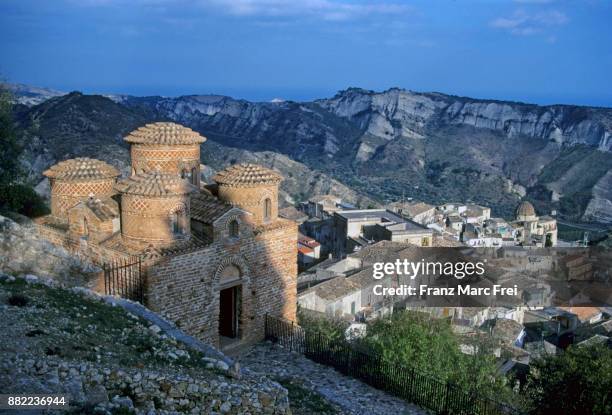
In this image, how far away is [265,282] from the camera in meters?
15.3

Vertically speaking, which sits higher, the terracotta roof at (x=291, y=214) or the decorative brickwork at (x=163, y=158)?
the decorative brickwork at (x=163, y=158)

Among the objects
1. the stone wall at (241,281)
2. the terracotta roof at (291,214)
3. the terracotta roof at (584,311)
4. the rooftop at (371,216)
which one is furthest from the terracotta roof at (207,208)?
the terracotta roof at (291,214)

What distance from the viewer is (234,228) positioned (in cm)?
1420

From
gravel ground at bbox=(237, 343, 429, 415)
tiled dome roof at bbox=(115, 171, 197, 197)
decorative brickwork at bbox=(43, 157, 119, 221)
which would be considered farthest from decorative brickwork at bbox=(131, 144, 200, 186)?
gravel ground at bbox=(237, 343, 429, 415)

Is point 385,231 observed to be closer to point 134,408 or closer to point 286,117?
point 134,408

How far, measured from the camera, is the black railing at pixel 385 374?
38.9 feet

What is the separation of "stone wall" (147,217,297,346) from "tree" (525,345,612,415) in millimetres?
6748

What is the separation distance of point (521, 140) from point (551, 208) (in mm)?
47725

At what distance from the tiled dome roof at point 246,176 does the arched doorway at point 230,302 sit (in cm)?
219

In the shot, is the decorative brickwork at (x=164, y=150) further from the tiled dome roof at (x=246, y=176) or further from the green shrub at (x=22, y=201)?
the green shrub at (x=22, y=201)

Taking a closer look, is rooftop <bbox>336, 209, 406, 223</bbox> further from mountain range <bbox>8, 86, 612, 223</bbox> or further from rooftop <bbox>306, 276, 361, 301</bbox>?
mountain range <bbox>8, 86, 612, 223</bbox>

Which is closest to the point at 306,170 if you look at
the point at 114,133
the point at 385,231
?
the point at 114,133

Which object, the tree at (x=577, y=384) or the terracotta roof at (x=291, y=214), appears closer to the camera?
the tree at (x=577, y=384)

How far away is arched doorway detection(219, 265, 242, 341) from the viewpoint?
47.0 feet
